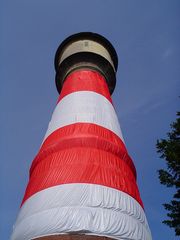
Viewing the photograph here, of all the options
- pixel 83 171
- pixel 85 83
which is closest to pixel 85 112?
pixel 85 83

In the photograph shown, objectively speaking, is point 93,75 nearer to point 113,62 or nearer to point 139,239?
point 113,62

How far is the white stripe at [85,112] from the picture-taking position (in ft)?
25.7

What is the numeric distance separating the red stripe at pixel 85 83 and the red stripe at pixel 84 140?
211 cm

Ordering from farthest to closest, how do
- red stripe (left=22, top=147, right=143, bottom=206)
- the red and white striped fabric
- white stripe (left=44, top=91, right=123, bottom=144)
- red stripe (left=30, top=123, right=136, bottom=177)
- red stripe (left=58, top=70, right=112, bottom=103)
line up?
red stripe (left=58, top=70, right=112, bottom=103) → white stripe (left=44, top=91, right=123, bottom=144) → red stripe (left=30, top=123, right=136, bottom=177) → red stripe (left=22, top=147, right=143, bottom=206) → the red and white striped fabric

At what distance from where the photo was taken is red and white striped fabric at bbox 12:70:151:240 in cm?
553

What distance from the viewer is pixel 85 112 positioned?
805 cm

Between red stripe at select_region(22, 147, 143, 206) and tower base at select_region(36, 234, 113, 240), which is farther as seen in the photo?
red stripe at select_region(22, 147, 143, 206)

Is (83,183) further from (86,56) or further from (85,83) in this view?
(86,56)

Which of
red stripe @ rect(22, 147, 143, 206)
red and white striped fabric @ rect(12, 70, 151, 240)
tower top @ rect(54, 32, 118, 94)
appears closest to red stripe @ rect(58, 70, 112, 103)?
tower top @ rect(54, 32, 118, 94)

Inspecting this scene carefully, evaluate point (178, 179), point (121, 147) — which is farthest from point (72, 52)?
point (178, 179)

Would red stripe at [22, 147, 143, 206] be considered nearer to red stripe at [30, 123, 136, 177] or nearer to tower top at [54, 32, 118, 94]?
red stripe at [30, 123, 136, 177]

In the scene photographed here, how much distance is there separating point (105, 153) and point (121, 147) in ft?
2.21

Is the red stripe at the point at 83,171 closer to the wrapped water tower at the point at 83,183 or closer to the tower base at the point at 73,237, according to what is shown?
the wrapped water tower at the point at 83,183

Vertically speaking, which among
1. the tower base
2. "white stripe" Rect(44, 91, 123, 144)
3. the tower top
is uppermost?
the tower top
